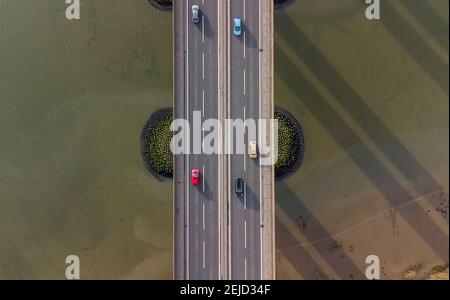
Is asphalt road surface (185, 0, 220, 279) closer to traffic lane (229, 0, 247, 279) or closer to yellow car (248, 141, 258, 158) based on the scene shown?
traffic lane (229, 0, 247, 279)

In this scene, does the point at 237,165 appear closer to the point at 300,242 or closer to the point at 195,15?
the point at 300,242

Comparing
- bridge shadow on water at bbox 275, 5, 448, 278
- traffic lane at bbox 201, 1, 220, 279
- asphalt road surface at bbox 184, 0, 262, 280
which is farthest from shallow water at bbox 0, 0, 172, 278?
bridge shadow on water at bbox 275, 5, 448, 278

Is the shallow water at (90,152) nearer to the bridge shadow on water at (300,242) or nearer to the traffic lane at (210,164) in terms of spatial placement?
the traffic lane at (210,164)

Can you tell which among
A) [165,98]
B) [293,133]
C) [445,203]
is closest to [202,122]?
[165,98]

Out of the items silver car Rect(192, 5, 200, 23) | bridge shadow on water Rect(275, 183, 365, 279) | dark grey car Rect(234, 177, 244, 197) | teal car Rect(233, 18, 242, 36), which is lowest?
bridge shadow on water Rect(275, 183, 365, 279)

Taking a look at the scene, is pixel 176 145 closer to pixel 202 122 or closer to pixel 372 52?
pixel 202 122
